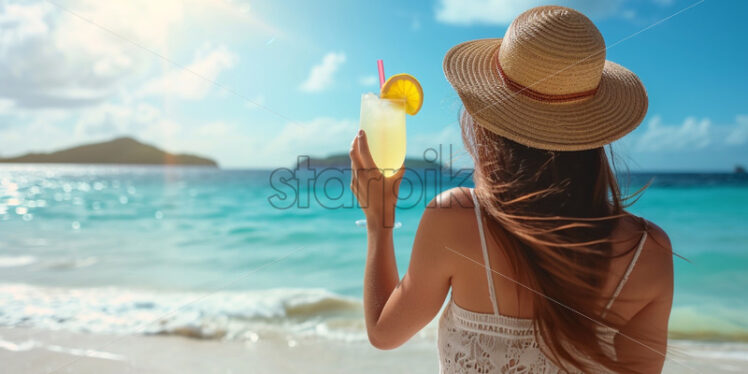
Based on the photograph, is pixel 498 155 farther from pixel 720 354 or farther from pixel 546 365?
pixel 720 354

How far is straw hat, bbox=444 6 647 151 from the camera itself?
1.21m

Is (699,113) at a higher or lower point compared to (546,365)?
higher

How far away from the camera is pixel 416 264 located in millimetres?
1224

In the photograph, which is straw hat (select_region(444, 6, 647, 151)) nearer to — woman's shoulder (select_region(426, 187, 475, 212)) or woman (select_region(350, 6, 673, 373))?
woman (select_region(350, 6, 673, 373))

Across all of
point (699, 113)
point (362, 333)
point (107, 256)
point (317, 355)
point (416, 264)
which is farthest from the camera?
point (699, 113)

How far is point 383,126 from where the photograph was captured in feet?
7.61

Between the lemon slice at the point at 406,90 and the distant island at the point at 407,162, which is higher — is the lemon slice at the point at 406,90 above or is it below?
above

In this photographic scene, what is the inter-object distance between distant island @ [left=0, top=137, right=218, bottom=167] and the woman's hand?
69.1 meters

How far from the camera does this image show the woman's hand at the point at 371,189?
1442mm

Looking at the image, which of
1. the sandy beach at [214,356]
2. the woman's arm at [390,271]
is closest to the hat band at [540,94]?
the woman's arm at [390,271]

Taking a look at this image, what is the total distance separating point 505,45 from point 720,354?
4.40m

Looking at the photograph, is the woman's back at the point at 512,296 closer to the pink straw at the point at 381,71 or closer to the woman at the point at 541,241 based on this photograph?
the woman at the point at 541,241

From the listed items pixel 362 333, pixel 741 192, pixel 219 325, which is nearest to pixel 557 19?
→ pixel 362 333

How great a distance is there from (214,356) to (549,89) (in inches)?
141
